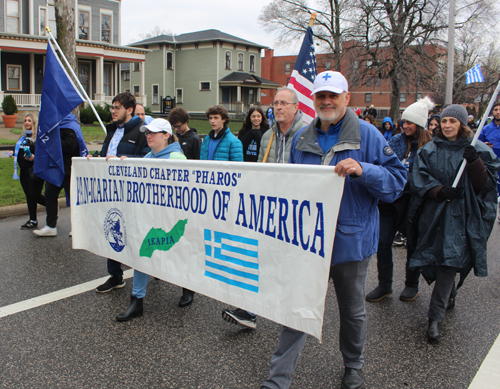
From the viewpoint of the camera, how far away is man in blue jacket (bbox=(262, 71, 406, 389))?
274 centimetres

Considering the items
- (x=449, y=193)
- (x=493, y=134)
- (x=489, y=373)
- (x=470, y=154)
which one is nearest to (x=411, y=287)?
(x=449, y=193)

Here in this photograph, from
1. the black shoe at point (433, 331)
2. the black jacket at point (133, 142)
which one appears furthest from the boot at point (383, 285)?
the black jacket at point (133, 142)

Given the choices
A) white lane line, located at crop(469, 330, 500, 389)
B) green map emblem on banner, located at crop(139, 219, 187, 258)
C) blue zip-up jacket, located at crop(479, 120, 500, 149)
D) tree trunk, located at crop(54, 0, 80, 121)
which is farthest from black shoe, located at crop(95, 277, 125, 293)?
tree trunk, located at crop(54, 0, 80, 121)

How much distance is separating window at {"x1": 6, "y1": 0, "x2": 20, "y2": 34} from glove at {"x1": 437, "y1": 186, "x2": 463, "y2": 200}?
32459 mm

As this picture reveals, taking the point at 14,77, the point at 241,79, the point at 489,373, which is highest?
the point at 241,79

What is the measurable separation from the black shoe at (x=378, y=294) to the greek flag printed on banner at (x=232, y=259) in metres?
1.97

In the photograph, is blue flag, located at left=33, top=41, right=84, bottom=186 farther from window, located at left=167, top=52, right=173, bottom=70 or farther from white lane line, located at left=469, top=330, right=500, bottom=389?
window, located at left=167, top=52, right=173, bottom=70

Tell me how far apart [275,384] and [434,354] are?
1467 millimetres

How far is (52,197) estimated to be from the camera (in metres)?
6.71

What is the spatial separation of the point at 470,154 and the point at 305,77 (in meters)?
1.69

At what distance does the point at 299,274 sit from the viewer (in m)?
2.80

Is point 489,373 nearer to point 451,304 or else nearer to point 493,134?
point 451,304

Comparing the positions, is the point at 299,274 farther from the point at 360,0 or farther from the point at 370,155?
the point at 360,0

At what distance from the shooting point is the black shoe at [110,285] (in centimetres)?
464
